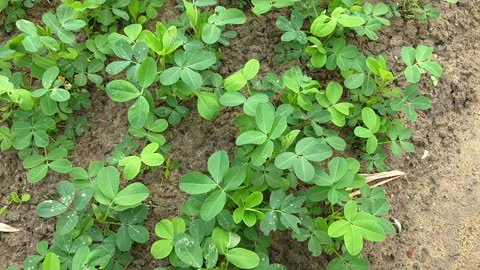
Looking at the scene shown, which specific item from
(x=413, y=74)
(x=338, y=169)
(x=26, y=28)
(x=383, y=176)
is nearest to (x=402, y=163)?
(x=383, y=176)

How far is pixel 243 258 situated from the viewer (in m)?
2.00

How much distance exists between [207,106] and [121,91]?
0.38 m

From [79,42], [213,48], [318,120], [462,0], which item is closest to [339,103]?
[318,120]

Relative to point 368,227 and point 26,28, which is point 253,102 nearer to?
point 368,227

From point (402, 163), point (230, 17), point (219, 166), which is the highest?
point (230, 17)

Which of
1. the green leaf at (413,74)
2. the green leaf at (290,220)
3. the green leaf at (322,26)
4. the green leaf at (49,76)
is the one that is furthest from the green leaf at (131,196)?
the green leaf at (413,74)

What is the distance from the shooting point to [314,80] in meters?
2.64

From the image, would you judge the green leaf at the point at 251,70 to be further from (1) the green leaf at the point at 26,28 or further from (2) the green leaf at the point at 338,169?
(1) the green leaf at the point at 26,28

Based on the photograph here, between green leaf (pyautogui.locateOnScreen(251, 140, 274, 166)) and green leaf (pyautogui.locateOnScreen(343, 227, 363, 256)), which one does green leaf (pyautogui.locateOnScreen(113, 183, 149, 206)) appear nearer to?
green leaf (pyautogui.locateOnScreen(251, 140, 274, 166))

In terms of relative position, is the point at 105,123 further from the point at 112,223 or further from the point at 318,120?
the point at 318,120

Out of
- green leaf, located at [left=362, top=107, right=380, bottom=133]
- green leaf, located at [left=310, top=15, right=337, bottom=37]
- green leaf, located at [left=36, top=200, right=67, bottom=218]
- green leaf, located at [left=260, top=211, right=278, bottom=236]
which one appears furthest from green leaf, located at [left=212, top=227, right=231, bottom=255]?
green leaf, located at [left=310, top=15, right=337, bottom=37]

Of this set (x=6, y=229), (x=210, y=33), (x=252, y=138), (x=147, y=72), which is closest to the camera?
(x=252, y=138)

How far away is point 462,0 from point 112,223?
2.22 meters

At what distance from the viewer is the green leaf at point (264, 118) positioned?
2184 millimetres
